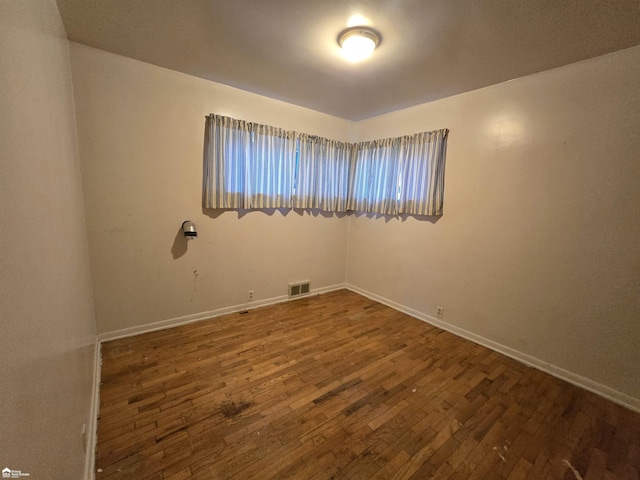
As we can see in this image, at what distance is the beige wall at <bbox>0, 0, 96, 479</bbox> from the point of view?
64 centimetres

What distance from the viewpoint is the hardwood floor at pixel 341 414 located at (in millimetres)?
1451

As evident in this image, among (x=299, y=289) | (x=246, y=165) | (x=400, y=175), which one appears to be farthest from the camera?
(x=299, y=289)

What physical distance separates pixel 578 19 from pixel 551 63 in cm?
59

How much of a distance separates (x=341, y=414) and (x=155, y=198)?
2.64 metres

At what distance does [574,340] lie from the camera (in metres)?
2.21

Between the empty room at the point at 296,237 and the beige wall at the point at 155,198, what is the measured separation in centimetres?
2

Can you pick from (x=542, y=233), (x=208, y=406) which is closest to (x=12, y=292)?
(x=208, y=406)

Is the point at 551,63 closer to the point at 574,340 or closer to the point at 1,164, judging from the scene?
the point at 574,340

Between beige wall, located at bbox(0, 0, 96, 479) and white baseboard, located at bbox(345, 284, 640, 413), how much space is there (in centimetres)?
324

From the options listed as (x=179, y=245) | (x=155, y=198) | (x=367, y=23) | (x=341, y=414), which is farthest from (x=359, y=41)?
(x=341, y=414)

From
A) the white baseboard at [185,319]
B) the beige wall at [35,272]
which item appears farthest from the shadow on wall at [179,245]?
the beige wall at [35,272]

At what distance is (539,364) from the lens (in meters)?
2.39

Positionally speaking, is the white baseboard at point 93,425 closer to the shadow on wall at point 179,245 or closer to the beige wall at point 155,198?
the beige wall at point 155,198

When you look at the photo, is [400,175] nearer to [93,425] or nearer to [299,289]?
[299,289]
